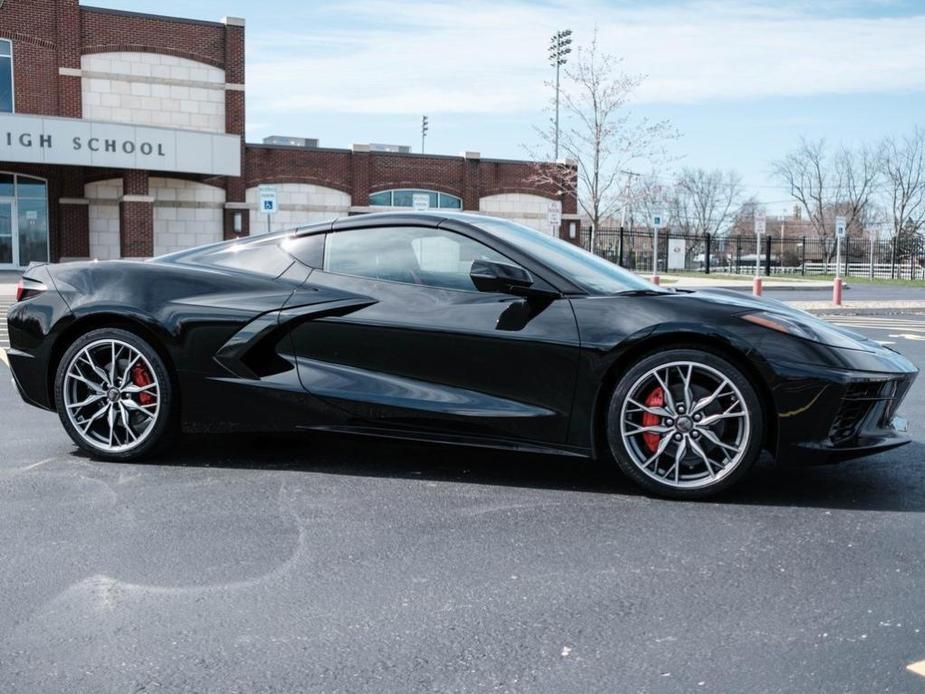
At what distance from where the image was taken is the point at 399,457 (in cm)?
567

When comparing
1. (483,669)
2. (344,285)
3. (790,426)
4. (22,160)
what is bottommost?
(483,669)

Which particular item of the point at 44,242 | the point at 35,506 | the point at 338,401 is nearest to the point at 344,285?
the point at 338,401

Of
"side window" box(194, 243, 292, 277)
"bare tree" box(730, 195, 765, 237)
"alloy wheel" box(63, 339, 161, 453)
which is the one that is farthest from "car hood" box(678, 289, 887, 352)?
"bare tree" box(730, 195, 765, 237)

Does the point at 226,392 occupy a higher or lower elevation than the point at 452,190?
lower

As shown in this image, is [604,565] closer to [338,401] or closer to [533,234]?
[338,401]

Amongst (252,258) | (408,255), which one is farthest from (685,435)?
(252,258)

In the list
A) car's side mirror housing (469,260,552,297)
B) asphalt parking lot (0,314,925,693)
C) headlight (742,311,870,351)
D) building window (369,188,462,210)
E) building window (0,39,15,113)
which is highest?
building window (0,39,15,113)

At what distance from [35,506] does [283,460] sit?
1.38 meters

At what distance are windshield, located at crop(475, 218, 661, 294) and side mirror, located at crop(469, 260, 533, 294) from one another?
0.21 meters

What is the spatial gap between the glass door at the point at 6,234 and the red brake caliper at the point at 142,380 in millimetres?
30810

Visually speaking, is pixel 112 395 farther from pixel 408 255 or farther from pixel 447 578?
pixel 447 578

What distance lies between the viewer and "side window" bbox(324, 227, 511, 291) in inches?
202

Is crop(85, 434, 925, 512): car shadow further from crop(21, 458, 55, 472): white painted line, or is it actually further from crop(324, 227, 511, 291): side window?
crop(324, 227, 511, 291): side window

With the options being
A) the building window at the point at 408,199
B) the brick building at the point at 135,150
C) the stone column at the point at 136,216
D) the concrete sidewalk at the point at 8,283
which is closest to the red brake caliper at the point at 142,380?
the concrete sidewalk at the point at 8,283
